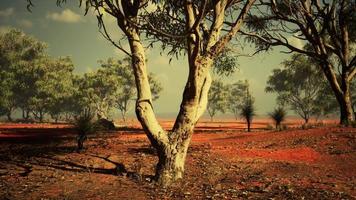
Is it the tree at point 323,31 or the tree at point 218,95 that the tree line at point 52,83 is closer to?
the tree at point 218,95

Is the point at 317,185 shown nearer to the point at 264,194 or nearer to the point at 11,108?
the point at 264,194

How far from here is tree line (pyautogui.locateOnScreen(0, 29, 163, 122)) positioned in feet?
180

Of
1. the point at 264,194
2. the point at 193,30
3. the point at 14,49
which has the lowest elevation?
the point at 264,194

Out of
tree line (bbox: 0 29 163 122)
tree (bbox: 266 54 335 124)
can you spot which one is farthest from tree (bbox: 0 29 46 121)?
tree (bbox: 266 54 335 124)

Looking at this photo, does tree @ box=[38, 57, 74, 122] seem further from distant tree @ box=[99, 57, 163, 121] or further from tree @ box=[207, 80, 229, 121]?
tree @ box=[207, 80, 229, 121]

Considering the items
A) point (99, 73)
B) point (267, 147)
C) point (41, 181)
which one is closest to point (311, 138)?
point (267, 147)

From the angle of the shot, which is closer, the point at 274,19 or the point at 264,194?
the point at 264,194

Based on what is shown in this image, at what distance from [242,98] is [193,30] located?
80.4 m

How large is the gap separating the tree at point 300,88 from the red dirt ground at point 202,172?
3612 cm

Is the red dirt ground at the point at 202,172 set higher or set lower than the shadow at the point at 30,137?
lower

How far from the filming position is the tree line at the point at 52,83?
54.8 metres

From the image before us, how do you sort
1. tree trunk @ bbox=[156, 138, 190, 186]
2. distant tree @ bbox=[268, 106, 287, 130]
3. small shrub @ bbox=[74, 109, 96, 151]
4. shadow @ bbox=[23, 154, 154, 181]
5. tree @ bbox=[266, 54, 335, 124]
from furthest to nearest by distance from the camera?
tree @ bbox=[266, 54, 335, 124] → distant tree @ bbox=[268, 106, 287, 130] → small shrub @ bbox=[74, 109, 96, 151] → shadow @ bbox=[23, 154, 154, 181] → tree trunk @ bbox=[156, 138, 190, 186]

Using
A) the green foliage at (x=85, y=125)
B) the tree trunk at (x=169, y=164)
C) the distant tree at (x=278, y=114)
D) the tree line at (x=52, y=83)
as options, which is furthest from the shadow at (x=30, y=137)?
the tree line at (x=52, y=83)

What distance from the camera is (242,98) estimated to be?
87.3 meters
